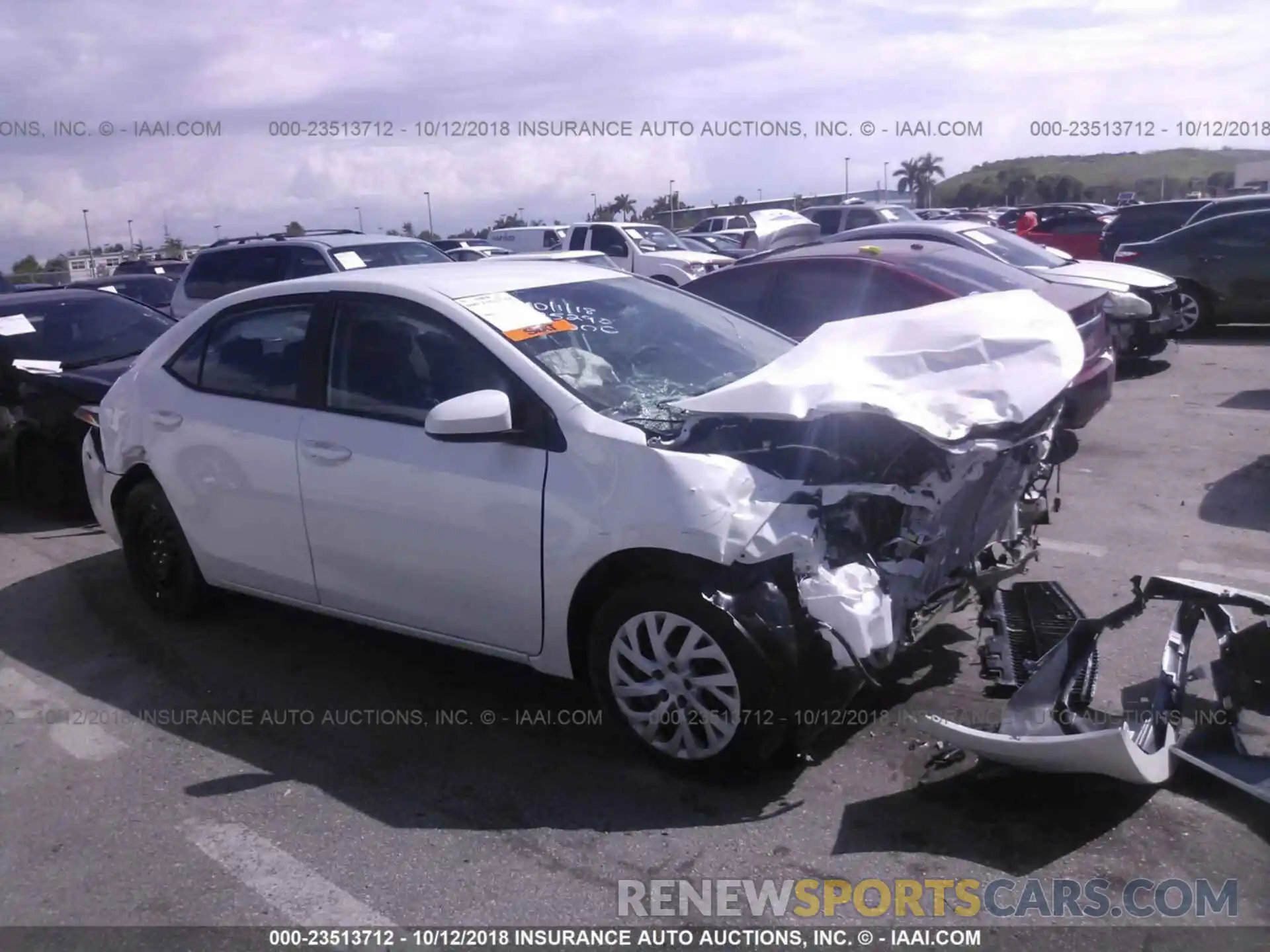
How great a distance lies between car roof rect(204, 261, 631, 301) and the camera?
4.60 meters

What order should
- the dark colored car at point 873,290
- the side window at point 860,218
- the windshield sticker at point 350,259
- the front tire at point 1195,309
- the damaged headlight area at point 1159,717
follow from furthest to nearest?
the side window at point 860,218
the front tire at point 1195,309
the windshield sticker at point 350,259
the dark colored car at point 873,290
the damaged headlight area at point 1159,717

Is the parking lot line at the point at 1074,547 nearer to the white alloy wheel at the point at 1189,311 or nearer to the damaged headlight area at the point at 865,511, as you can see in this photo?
the damaged headlight area at the point at 865,511

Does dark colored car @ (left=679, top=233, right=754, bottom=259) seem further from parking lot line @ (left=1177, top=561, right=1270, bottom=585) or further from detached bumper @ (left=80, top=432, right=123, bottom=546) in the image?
detached bumper @ (left=80, top=432, right=123, bottom=546)

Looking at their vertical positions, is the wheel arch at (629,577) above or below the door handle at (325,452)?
below

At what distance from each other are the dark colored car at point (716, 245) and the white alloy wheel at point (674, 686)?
1486 centimetres

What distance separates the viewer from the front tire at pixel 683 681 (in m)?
3.67

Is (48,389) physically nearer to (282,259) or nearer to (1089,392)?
(282,259)

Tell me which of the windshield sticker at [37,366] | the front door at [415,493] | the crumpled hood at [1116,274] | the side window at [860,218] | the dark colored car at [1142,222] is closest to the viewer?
the front door at [415,493]

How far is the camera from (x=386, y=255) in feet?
40.2

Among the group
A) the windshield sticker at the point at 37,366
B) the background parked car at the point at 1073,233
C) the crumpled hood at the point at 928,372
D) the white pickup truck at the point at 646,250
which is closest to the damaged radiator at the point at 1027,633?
the crumpled hood at the point at 928,372

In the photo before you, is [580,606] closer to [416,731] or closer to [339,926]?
[416,731]

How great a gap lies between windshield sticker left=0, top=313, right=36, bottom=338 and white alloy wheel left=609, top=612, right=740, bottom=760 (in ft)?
21.2

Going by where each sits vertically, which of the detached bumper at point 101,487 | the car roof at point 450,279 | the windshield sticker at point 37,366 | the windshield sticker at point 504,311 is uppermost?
the car roof at point 450,279

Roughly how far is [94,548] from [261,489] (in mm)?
3081
